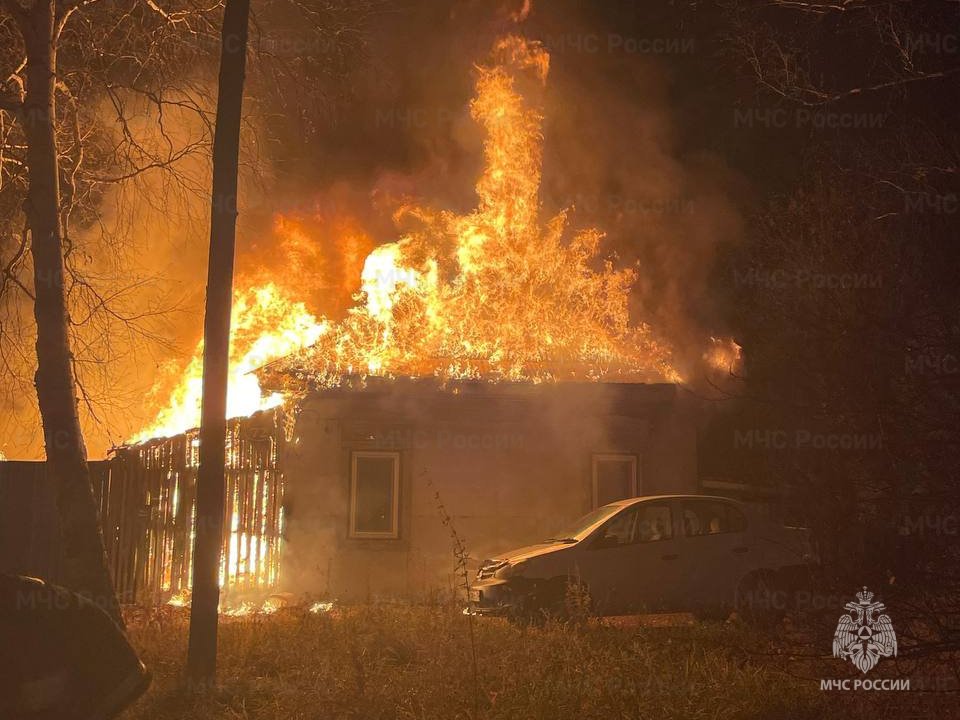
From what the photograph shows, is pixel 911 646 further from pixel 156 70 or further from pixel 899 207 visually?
pixel 156 70

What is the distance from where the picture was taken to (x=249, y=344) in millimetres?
16578

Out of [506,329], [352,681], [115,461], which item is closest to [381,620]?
[352,681]

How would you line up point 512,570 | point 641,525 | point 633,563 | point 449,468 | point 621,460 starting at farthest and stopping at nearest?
point 621,460 < point 449,468 < point 641,525 < point 633,563 < point 512,570

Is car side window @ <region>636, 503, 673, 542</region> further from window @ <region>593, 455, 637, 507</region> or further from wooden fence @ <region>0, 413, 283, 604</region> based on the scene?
wooden fence @ <region>0, 413, 283, 604</region>

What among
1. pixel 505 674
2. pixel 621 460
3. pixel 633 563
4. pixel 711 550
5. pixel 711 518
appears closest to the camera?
pixel 505 674

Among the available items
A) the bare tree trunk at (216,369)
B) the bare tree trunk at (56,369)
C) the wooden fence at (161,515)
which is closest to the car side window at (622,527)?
the bare tree trunk at (216,369)

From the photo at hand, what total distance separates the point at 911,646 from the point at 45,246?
873cm

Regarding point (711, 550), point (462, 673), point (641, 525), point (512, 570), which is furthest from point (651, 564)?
point (462, 673)

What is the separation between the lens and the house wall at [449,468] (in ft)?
44.5

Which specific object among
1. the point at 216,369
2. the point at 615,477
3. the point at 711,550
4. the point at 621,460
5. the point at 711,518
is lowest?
the point at 711,550

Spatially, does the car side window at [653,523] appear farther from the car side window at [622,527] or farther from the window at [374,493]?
the window at [374,493]

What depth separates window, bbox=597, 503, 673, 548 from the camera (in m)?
11.4

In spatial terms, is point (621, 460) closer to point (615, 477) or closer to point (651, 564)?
point (615, 477)

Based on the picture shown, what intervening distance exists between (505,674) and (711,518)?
496cm
